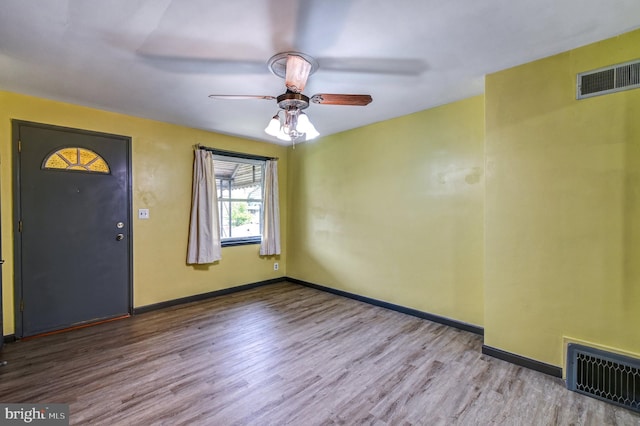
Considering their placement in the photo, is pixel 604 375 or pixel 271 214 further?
pixel 271 214

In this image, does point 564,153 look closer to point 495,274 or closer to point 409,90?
point 495,274

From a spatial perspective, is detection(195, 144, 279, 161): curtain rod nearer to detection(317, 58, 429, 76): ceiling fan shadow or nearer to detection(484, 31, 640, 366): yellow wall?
detection(317, 58, 429, 76): ceiling fan shadow

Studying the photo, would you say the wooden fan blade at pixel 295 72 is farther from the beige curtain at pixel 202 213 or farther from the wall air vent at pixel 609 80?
the beige curtain at pixel 202 213

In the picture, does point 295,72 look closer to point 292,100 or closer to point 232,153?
point 292,100

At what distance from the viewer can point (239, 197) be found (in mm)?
4680

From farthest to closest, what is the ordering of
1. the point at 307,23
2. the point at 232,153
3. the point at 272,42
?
the point at 232,153
the point at 272,42
the point at 307,23

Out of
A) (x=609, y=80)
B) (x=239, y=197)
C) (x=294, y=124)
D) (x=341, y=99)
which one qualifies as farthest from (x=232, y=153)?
(x=609, y=80)

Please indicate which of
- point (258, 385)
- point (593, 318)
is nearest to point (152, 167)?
point (258, 385)

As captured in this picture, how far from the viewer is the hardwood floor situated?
1.81 meters

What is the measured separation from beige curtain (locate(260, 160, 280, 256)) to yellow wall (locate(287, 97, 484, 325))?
448 mm

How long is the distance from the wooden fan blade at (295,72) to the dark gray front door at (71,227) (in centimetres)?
259

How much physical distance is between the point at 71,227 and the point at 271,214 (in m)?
2.54

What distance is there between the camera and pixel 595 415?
180 centimetres

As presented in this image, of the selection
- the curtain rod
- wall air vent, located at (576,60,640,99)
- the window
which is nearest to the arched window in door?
the curtain rod
